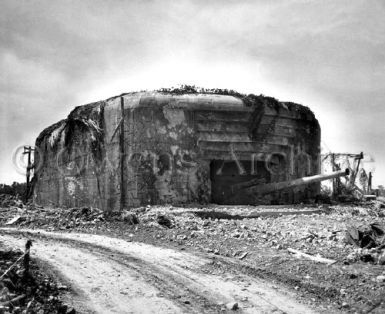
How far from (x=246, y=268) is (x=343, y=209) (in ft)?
25.4

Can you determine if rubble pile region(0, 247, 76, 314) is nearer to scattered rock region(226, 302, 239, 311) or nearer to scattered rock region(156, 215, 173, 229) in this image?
scattered rock region(226, 302, 239, 311)

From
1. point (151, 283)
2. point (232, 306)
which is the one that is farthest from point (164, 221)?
point (232, 306)

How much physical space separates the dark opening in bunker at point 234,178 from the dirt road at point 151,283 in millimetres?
6834

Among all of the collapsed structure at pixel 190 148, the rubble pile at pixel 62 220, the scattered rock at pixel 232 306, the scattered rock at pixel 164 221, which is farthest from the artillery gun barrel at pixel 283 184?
the scattered rock at pixel 232 306

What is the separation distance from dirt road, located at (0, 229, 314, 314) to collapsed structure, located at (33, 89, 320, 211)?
5.76 meters

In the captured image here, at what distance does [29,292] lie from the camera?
4691mm

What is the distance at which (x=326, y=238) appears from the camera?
309 inches

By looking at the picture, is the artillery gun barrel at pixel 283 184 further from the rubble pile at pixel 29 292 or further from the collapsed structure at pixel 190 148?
the rubble pile at pixel 29 292

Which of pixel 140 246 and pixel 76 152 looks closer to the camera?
pixel 140 246

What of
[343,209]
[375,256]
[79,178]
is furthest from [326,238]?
[79,178]

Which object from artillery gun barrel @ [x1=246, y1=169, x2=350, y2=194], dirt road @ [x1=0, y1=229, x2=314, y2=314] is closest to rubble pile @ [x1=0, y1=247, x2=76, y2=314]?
dirt road @ [x1=0, y1=229, x2=314, y2=314]

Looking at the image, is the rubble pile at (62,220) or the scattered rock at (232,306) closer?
the scattered rock at (232,306)

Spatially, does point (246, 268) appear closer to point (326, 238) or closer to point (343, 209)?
point (326, 238)

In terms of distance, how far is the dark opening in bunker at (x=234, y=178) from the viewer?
14.3 metres
